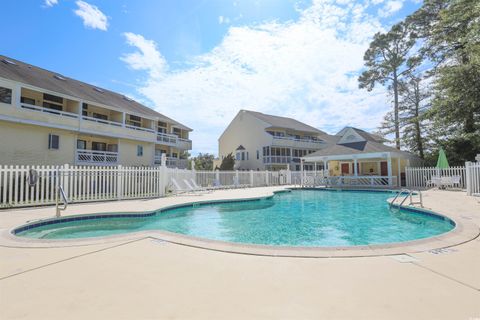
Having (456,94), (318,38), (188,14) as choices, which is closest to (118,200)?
(188,14)

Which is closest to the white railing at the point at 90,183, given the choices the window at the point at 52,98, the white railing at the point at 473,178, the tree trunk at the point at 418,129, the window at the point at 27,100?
the window at the point at 27,100

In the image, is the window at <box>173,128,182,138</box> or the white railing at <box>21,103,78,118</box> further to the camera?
the window at <box>173,128,182,138</box>

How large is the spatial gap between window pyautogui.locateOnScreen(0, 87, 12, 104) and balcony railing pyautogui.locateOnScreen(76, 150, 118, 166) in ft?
17.1

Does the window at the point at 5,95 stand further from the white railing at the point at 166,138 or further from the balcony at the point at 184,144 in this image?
the balcony at the point at 184,144

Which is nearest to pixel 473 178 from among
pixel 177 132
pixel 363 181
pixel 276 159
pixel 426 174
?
pixel 426 174

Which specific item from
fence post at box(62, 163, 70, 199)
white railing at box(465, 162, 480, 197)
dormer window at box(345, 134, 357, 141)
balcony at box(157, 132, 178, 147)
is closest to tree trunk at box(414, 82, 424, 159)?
dormer window at box(345, 134, 357, 141)

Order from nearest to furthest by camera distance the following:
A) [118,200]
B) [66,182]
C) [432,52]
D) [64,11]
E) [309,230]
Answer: [309,230] < [66,182] < [118,200] < [64,11] < [432,52]

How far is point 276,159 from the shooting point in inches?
1298

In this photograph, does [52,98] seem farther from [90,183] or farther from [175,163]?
[175,163]

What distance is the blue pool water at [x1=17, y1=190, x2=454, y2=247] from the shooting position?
6.46 m

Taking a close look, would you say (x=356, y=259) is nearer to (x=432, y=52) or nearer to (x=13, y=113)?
(x=13, y=113)

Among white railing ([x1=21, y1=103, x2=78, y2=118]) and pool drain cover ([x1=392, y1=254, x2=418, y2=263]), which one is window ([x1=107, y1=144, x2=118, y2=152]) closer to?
white railing ([x1=21, y1=103, x2=78, y2=118])

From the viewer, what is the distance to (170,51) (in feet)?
44.0

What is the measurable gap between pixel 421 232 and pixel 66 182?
12.5 m
